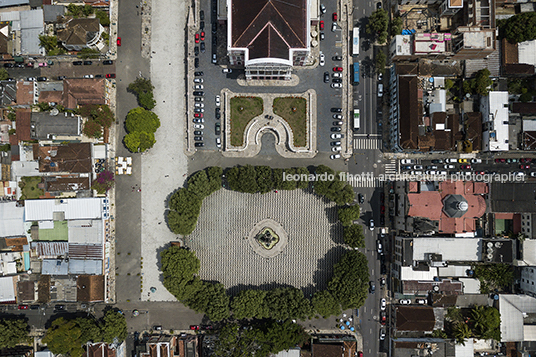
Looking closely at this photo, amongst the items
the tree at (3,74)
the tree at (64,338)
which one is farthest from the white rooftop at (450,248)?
the tree at (3,74)

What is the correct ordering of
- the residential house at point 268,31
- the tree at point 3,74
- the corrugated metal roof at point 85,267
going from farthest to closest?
1. the tree at point 3,74
2. the corrugated metal roof at point 85,267
3. the residential house at point 268,31

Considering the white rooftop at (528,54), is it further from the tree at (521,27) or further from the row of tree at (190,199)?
the row of tree at (190,199)

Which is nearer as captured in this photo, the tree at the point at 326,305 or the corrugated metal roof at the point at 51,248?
the tree at the point at 326,305

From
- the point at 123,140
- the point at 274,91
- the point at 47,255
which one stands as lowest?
the point at 47,255

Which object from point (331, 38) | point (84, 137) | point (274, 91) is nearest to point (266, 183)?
point (274, 91)

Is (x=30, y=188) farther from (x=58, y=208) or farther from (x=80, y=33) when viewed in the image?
(x=80, y=33)

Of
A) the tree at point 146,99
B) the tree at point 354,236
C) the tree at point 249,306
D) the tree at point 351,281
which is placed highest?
the tree at point 146,99

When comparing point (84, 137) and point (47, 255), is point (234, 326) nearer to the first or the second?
point (47, 255)
